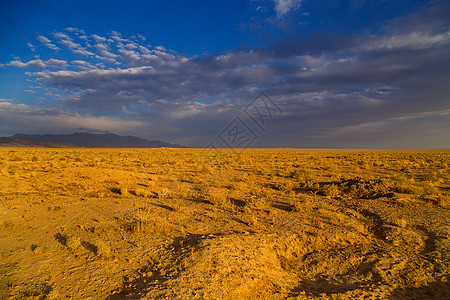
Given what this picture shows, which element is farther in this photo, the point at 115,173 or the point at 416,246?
the point at 115,173

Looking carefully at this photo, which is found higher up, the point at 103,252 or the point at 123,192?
the point at 123,192

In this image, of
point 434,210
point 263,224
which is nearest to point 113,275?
point 263,224

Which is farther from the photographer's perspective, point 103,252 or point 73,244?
point 73,244

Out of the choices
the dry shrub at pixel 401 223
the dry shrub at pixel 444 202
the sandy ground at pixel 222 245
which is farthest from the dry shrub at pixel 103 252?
the dry shrub at pixel 444 202

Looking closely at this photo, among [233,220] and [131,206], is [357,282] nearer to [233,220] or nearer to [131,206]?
[233,220]

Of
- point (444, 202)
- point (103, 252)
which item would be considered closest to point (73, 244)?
point (103, 252)

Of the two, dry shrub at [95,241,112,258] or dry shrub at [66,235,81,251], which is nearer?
dry shrub at [95,241,112,258]

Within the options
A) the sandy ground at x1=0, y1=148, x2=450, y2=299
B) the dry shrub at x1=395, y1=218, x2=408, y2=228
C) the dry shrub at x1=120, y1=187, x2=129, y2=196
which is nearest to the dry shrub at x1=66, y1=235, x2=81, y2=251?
the sandy ground at x1=0, y1=148, x2=450, y2=299

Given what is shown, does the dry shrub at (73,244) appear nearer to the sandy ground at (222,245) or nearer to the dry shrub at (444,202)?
the sandy ground at (222,245)

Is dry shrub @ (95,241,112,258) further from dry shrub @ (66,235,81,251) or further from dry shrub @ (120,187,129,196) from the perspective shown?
dry shrub @ (120,187,129,196)

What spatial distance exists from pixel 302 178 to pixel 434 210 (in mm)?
7751

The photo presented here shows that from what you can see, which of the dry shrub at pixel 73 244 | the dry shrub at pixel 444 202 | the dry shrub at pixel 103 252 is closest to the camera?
the dry shrub at pixel 103 252

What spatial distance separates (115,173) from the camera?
1473 cm

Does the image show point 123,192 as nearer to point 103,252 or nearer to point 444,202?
point 103,252
